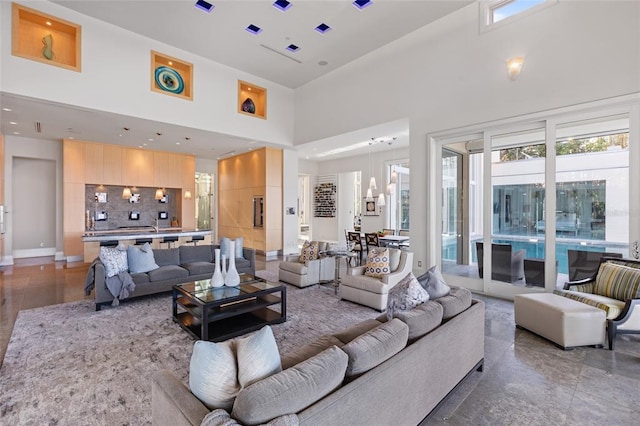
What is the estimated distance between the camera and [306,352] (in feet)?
6.28

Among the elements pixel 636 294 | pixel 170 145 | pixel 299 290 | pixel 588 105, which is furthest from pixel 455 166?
pixel 170 145

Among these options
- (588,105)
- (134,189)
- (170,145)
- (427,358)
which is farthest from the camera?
(134,189)

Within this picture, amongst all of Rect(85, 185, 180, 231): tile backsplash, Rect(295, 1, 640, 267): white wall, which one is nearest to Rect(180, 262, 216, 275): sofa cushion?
Rect(295, 1, 640, 267): white wall

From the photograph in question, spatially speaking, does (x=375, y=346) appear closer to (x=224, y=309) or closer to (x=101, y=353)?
(x=224, y=309)

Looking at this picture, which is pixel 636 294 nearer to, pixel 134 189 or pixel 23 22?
pixel 23 22

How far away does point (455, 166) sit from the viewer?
5.93 m

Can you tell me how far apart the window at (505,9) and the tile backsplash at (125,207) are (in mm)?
9756

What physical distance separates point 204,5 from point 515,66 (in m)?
5.26

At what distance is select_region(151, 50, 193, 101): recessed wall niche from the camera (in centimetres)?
654

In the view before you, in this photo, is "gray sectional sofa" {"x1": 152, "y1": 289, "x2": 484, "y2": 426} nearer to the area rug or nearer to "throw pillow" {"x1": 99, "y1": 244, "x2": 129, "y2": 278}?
the area rug

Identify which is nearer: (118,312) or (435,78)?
(118,312)

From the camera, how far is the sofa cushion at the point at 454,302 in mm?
2444

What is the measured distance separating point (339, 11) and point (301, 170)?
25.4ft

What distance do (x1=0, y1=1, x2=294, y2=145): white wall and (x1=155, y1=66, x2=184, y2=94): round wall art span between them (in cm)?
27
